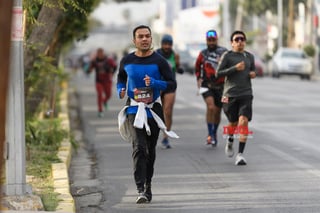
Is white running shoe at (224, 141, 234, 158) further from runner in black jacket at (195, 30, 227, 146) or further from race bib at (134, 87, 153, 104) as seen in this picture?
race bib at (134, 87, 153, 104)

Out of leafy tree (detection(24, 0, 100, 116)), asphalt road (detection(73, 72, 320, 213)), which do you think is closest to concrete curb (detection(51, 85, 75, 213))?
asphalt road (detection(73, 72, 320, 213))

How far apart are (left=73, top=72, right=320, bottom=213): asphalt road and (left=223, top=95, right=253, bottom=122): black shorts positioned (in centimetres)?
67

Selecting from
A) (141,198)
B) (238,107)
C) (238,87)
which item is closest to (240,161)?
(238,107)

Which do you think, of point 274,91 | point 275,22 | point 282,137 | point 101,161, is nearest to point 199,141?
point 282,137

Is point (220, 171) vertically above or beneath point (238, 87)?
beneath

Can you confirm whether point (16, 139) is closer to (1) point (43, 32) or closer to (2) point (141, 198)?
(2) point (141, 198)

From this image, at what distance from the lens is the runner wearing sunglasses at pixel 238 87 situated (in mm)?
12453

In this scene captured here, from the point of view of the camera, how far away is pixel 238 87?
12633mm

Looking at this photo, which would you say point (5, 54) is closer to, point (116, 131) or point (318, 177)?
point (318, 177)

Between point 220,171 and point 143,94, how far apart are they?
109 inches

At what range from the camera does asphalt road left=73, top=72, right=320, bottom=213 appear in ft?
30.6

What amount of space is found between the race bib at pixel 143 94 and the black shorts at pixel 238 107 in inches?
127

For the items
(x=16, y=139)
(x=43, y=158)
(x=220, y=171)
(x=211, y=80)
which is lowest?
(x=220, y=171)

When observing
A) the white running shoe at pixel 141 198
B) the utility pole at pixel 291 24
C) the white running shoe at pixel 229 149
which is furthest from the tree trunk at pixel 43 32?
the utility pole at pixel 291 24
